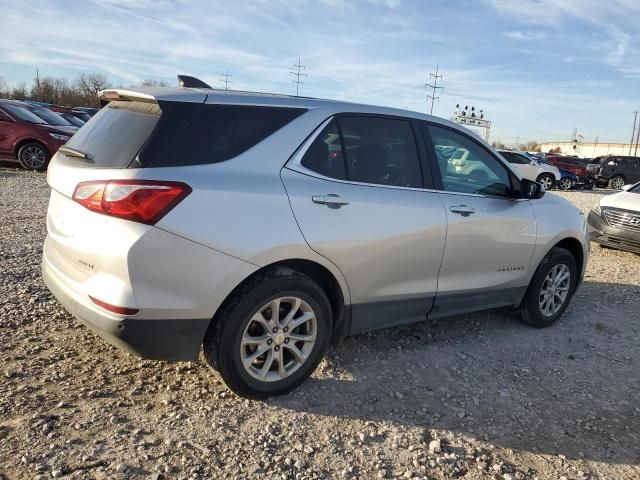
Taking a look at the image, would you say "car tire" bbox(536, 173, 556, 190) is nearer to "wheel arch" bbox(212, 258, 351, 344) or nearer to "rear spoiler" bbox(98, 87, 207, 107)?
"wheel arch" bbox(212, 258, 351, 344)

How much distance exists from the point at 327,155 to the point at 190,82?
3.71ft

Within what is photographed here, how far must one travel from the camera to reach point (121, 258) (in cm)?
263

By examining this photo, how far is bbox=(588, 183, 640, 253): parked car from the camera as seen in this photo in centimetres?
809

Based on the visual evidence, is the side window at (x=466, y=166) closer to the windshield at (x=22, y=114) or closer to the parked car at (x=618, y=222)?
the parked car at (x=618, y=222)

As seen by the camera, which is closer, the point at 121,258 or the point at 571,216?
the point at 121,258

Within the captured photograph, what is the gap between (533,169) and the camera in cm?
2309

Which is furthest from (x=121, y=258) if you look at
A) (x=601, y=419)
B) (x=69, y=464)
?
(x=601, y=419)

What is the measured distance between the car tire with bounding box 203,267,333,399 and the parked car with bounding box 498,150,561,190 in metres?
21.2

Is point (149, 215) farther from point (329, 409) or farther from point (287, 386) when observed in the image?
point (329, 409)

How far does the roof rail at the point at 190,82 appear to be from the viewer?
3.61 meters

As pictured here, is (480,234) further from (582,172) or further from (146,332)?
(582,172)

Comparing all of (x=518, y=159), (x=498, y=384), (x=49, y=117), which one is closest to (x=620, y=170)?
(x=518, y=159)

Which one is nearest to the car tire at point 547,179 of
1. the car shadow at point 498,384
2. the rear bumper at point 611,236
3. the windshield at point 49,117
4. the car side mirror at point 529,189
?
the rear bumper at point 611,236

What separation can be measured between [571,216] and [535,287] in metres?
0.80
